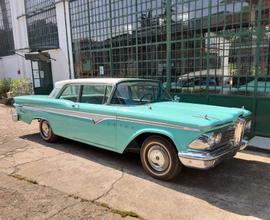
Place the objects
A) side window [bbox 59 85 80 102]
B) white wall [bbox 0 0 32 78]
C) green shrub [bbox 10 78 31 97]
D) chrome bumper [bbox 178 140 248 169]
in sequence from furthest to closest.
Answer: white wall [bbox 0 0 32 78] < green shrub [bbox 10 78 31 97] < side window [bbox 59 85 80 102] < chrome bumper [bbox 178 140 248 169]

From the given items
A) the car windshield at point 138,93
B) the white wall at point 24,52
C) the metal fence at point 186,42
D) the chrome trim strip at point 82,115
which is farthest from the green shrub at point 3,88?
the car windshield at point 138,93

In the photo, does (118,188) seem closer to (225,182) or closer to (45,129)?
(225,182)

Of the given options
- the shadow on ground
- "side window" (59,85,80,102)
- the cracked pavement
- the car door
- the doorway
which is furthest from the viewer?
the doorway

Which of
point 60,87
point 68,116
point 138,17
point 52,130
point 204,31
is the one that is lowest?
point 52,130

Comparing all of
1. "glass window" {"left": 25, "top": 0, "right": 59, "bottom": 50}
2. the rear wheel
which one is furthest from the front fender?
"glass window" {"left": 25, "top": 0, "right": 59, "bottom": 50}

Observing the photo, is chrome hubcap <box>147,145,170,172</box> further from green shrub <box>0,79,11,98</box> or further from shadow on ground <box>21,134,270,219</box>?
green shrub <box>0,79,11,98</box>

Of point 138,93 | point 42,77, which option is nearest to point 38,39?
point 42,77

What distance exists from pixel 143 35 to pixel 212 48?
9.70 ft

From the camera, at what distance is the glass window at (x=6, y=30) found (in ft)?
59.3

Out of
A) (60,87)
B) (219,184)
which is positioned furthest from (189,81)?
(219,184)

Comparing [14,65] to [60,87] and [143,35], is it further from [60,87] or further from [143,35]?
[60,87]

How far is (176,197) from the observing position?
3.67m

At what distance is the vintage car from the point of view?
12.3ft

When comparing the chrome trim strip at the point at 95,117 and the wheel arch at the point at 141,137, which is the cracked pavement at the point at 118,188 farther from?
the chrome trim strip at the point at 95,117
